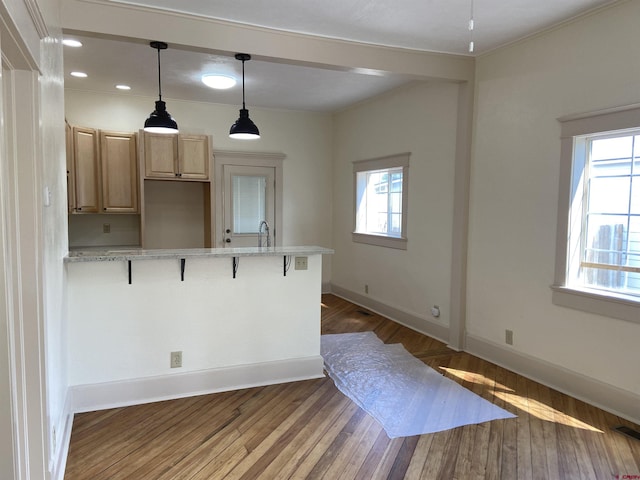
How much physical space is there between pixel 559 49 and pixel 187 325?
346 centimetres

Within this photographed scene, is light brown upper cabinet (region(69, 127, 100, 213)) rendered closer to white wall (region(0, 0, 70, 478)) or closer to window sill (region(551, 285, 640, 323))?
white wall (region(0, 0, 70, 478))

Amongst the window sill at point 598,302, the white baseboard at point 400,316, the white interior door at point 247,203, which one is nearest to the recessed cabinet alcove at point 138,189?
the white interior door at point 247,203

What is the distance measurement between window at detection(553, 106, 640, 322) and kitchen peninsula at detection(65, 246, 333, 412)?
1.88 m

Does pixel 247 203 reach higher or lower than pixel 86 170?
lower

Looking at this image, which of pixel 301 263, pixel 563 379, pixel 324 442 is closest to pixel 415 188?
pixel 301 263

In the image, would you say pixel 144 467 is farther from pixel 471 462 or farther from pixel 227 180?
pixel 227 180

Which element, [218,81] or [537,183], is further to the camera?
[218,81]

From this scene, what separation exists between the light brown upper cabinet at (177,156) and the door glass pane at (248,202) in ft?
2.19

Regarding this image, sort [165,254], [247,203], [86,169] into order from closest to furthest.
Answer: [165,254]
[86,169]
[247,203]

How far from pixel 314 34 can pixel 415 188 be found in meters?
2.09

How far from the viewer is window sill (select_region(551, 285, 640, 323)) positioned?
9.15 feet

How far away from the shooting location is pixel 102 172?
5.00m

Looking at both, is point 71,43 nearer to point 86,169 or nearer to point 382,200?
point 86,169

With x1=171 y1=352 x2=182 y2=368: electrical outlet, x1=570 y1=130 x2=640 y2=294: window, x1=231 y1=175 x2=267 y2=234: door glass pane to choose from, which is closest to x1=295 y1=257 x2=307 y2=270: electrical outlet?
x1=171 y1=352 x2=182 y2=368: electrical outlet
